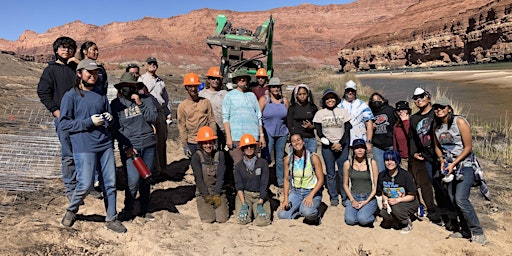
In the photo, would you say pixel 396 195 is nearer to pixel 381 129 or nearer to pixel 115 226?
pixel 381 129

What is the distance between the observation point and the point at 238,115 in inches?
207

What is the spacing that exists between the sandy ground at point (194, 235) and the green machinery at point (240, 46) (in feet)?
18.4

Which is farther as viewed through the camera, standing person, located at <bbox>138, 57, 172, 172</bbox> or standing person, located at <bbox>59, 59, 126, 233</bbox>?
standing person, located at <bbox>138, 57, 172, 172</bbox>

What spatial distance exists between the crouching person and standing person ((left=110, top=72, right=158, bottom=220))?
714mm

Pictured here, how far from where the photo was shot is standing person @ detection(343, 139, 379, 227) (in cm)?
498

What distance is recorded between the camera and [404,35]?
80.9 meters

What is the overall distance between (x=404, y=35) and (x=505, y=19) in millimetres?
29033

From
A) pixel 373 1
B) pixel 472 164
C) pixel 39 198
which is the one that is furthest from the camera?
pixel 373 1

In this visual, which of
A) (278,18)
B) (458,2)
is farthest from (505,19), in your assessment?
(278,18)

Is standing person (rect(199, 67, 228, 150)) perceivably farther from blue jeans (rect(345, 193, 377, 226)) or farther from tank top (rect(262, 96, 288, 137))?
blue jeans (rect(345, 193, 377, 226))

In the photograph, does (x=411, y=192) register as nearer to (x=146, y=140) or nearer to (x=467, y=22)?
(x=146, y=140)

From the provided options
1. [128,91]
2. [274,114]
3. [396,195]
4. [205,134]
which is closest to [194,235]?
[205,134]

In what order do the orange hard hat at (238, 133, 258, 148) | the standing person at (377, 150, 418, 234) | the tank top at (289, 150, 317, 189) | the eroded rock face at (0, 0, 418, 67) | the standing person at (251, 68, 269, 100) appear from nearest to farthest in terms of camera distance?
the standing person at (377, 150, 418, 234) → the orange hard hat at (238, 133, 258, 148) → the tank top at (289, 150, 317, 189) → the standing person at (251, 68, 269, 100) → the eroded rock face at (0, 0, 418, 67)

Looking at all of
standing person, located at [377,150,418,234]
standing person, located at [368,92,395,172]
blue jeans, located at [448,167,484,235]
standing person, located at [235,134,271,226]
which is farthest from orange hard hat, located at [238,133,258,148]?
blue jeans, located at [448,167,484,235]
